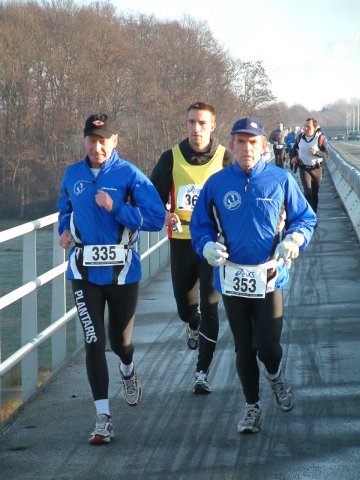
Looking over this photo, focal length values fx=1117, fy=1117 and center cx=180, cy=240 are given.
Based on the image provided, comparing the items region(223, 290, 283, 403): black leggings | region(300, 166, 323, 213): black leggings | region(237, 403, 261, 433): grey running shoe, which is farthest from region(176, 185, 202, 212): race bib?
region(300, 166, 323, 213): black leggings

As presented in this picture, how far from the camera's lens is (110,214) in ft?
21.8

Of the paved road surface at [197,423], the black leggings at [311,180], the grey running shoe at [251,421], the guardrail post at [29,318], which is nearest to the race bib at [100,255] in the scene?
the paved road surface at [197,423]

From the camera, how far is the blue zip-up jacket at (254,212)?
6.39 meters

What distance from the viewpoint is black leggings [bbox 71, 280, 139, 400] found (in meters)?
6.66

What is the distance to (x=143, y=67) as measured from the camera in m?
98.9

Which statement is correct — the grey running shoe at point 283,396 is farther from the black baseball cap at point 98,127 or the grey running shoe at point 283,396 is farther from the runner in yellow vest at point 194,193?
the black baseball cap at point 98,127

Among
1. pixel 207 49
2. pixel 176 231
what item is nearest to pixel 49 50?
pixel 207 49

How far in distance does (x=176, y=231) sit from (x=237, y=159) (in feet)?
5.56

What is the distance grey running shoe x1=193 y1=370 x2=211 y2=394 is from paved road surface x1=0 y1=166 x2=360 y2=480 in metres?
0.06

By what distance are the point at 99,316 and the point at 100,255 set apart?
1.24 feet

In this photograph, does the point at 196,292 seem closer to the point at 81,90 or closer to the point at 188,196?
the point at 188,196

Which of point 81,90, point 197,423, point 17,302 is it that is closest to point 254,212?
point 197,423

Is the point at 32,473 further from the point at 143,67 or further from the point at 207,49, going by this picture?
the point at 207,49

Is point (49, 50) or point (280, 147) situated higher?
point (49, 50)
